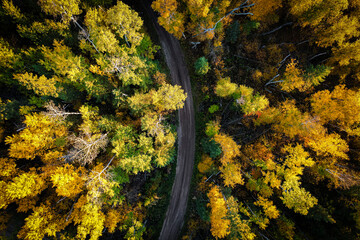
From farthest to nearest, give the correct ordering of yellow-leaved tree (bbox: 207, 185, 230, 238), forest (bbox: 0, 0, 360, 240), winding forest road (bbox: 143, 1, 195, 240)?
winding forest road (bbox: 143, 1, 195, 240) → yellow-leaved tree (bbox: 207, 185, 230, 238) → forest (bbox: 0, 0, 360, 240)

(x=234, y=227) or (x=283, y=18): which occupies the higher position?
(x=283, y=18)

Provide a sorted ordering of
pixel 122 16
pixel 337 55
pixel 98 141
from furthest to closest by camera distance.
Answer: pixel 337 55 < pixel 98 141 < pixel 122 16

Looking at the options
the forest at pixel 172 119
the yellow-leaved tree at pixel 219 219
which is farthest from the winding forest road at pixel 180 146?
the yellow-leaved tree at pixel 219 219

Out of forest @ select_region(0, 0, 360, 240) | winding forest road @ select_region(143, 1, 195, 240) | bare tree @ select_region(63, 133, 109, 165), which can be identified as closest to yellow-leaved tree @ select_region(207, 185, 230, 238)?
forest @ select_region(0, 0, 360, 240)

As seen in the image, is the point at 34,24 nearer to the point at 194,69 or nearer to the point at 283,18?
the point at 194,69

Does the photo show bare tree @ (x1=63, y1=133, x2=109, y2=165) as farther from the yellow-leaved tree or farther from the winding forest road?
the yellow-leaved tree

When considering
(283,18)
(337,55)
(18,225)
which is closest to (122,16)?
(283,18)

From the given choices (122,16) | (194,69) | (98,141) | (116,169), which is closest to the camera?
(122,16)

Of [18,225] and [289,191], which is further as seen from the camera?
[289,191]
